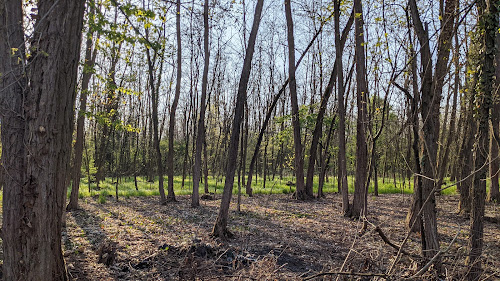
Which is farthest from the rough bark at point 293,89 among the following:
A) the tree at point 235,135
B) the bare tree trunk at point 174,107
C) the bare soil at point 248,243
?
the tree at point 235,135

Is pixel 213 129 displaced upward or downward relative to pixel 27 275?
upward

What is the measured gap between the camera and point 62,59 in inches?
127

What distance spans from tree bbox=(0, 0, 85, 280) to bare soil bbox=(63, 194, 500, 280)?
105 centimetres

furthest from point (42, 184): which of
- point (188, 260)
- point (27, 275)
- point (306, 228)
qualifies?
point (306, 228)

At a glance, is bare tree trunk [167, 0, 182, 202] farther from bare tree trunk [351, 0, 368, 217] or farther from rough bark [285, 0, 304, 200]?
bare tree trunk [351, 0, 368, 217]

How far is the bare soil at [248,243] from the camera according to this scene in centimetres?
362

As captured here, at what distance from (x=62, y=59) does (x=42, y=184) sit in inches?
50.2

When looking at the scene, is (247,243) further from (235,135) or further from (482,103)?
(482,103)

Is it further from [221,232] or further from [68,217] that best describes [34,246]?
[68,217]

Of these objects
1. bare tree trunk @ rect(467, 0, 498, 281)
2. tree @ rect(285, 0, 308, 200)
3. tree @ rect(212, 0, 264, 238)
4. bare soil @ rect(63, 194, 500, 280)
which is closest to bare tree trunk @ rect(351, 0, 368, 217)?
bare soil @ rect(63, 194, 500, 280)

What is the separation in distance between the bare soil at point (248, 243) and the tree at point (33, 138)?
105 centimetres

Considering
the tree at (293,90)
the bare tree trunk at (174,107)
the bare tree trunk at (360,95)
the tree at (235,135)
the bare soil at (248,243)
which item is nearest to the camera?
the bare soil at (248,243)

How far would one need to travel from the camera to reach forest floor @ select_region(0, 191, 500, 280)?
3650 millimetres

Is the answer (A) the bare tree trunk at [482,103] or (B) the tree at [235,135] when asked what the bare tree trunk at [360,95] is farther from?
(A) the bare tree trunk at [482,103]
